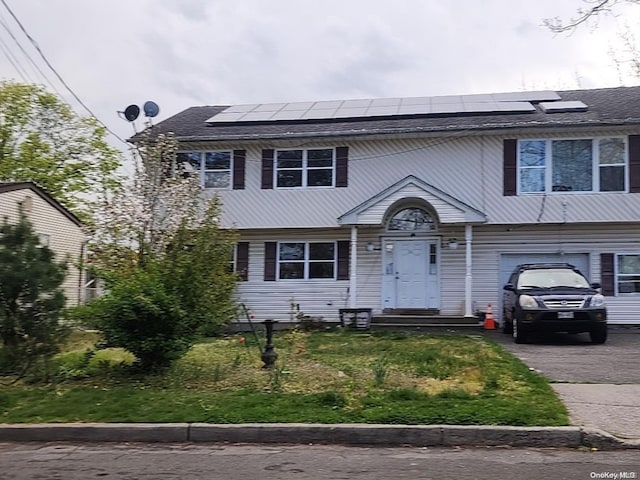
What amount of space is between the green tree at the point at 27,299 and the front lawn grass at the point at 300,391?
0.57m

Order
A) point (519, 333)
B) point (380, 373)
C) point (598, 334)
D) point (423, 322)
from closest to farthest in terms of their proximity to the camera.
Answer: point (380, 373) < point (598, 334) < point (519, 333) < point (423, 322)

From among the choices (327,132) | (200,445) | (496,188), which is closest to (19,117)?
(327,132)

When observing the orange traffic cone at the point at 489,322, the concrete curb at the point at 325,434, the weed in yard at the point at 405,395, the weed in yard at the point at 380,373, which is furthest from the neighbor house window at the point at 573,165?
the concrete curb at the point at 325,434

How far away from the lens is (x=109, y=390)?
8.41m

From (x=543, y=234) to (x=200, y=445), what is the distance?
1422cm

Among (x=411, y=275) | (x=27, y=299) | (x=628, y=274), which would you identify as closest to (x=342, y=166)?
(x=411, y=275)

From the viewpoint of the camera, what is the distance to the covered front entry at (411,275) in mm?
18750

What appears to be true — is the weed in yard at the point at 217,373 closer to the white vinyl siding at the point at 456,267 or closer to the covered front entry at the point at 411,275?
the white vinyl siding at the point at 456,267

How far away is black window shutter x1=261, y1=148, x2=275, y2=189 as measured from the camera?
63.2ft

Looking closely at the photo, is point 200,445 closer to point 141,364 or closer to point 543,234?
point 141,364

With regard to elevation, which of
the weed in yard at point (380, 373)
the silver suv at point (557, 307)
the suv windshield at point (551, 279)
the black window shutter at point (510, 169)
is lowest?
the weed in yard at point (380, 373)

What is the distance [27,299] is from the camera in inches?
331

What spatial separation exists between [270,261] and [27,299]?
11.3 meters

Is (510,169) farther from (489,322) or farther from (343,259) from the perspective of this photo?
(343,259)
